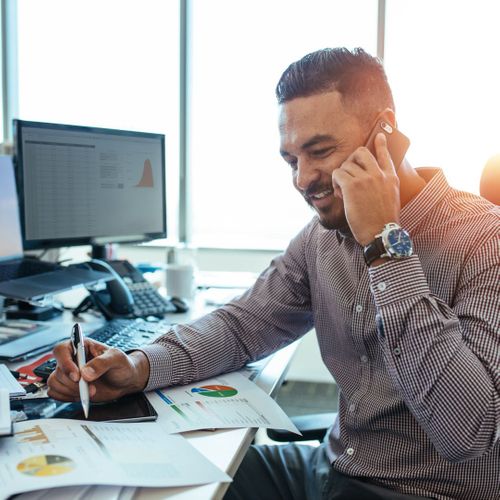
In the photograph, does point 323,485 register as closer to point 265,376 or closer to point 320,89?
point 265,376

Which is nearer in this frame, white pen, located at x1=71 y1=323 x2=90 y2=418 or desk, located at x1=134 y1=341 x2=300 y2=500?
desk, located at x1=134 y1=341 x2=300 y2=500

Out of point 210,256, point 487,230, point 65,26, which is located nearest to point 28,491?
point 487,230

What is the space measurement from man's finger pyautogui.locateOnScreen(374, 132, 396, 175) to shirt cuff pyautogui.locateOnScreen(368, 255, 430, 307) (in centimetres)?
19

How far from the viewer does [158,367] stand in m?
1.10

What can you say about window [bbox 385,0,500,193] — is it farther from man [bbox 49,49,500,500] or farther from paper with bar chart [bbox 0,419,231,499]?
paper with bar chart [bbox 0,419,231,499]

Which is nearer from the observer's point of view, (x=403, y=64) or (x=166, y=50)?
(x=403, y=64)

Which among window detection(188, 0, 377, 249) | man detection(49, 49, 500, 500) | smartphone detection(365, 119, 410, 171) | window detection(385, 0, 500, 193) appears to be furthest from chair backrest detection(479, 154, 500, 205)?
window detection(188, 0, 377, 249)

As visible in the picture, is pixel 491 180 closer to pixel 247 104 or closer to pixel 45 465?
pixel 45 465

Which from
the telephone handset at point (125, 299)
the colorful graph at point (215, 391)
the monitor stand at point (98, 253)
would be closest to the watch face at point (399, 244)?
→ the colorful graph at point (215, 391)

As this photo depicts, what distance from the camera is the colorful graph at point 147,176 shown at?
1.93 m

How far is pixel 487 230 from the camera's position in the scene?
3.33 ft

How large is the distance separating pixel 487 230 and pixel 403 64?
2602 millimetres

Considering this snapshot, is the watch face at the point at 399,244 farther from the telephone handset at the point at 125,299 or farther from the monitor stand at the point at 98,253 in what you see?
the monitor stand at the point at 98,253

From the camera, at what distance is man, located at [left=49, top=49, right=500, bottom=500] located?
898 mm
